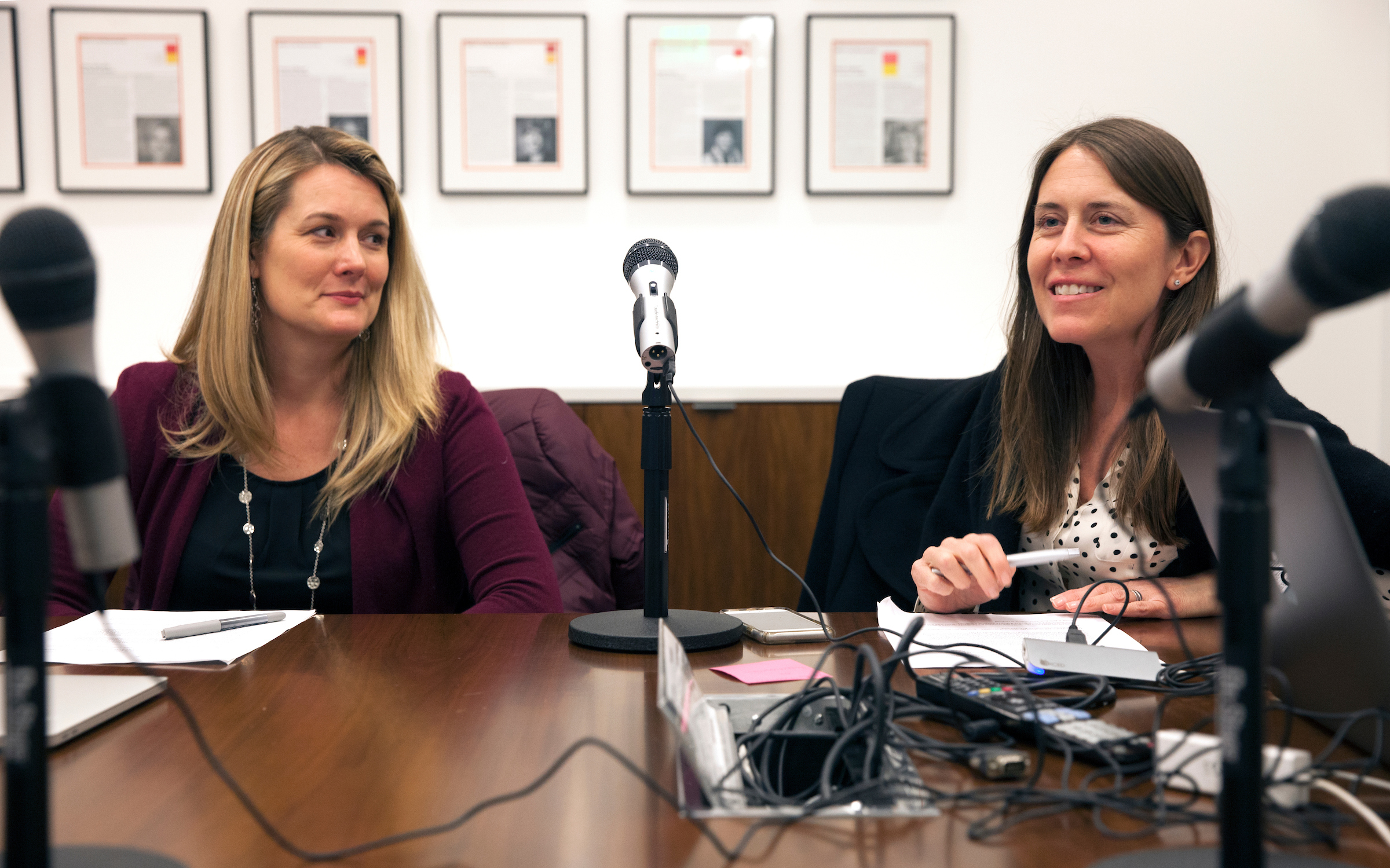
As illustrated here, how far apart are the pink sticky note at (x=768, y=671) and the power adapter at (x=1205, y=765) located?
30 centimetres

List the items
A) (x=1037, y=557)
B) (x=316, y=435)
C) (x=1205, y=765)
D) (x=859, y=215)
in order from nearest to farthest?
(x=1205, y=765) < (x=1037, y=557) < (x=316, y=435) < (x=859, y=215)

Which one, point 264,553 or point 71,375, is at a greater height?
point 71,375

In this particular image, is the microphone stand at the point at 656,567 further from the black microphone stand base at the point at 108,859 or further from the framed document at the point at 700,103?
the framed document at the point at 700,103

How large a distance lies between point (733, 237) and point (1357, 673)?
2.34 metres

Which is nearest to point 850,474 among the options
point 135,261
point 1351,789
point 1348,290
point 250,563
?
point 250,563

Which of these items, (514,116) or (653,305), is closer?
(653,305)

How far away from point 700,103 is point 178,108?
1.45 meters

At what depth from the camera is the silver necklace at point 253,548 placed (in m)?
1.54

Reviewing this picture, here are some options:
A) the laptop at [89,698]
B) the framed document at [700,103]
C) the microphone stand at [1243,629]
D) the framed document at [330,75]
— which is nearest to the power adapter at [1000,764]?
the microphone stand at [1243,629]

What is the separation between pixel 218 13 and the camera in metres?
2.82

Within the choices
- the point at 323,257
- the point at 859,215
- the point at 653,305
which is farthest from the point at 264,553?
the point at 859,215

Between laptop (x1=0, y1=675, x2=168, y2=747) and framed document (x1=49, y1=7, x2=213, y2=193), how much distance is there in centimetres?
233

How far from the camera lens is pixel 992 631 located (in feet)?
3.65

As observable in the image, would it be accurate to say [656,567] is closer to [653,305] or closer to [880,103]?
[653,305]
